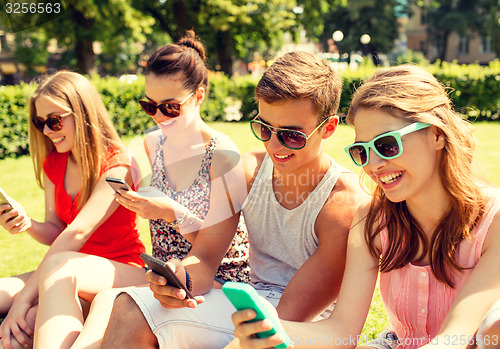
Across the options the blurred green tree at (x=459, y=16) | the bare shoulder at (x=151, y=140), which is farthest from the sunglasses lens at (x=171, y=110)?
the blurred green tree at (x=459, y=16)

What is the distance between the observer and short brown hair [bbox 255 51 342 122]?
233 centimetres

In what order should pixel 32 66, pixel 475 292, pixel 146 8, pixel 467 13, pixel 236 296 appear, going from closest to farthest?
pixel 236 296 < pixel 475 292 < pixel 146 8 < pixel 32 66 < pixel 467 13

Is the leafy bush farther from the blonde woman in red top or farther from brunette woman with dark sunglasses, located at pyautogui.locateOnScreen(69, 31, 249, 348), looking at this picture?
brunette woman with dark sunglasses, located at pyautogui.locateOnScreen(69, 31, 249, 348)

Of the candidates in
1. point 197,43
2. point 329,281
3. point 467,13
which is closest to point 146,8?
point 197,43

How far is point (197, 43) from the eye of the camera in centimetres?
336

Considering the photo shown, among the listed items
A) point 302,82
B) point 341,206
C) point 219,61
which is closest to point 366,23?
point 219,61

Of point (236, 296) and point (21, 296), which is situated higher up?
point (236, 296)

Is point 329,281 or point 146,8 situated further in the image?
point 146,8

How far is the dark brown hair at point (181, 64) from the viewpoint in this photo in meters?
3.06

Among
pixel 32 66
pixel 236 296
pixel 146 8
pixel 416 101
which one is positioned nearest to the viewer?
pixel 236 296

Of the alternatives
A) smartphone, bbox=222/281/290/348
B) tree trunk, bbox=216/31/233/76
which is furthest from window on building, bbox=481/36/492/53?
smartphone, bbox=222/281/290/348

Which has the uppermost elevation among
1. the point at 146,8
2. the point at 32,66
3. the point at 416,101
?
the point at 416,101

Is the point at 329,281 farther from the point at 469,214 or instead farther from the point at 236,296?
the point at 236,296

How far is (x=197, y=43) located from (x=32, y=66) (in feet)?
145
